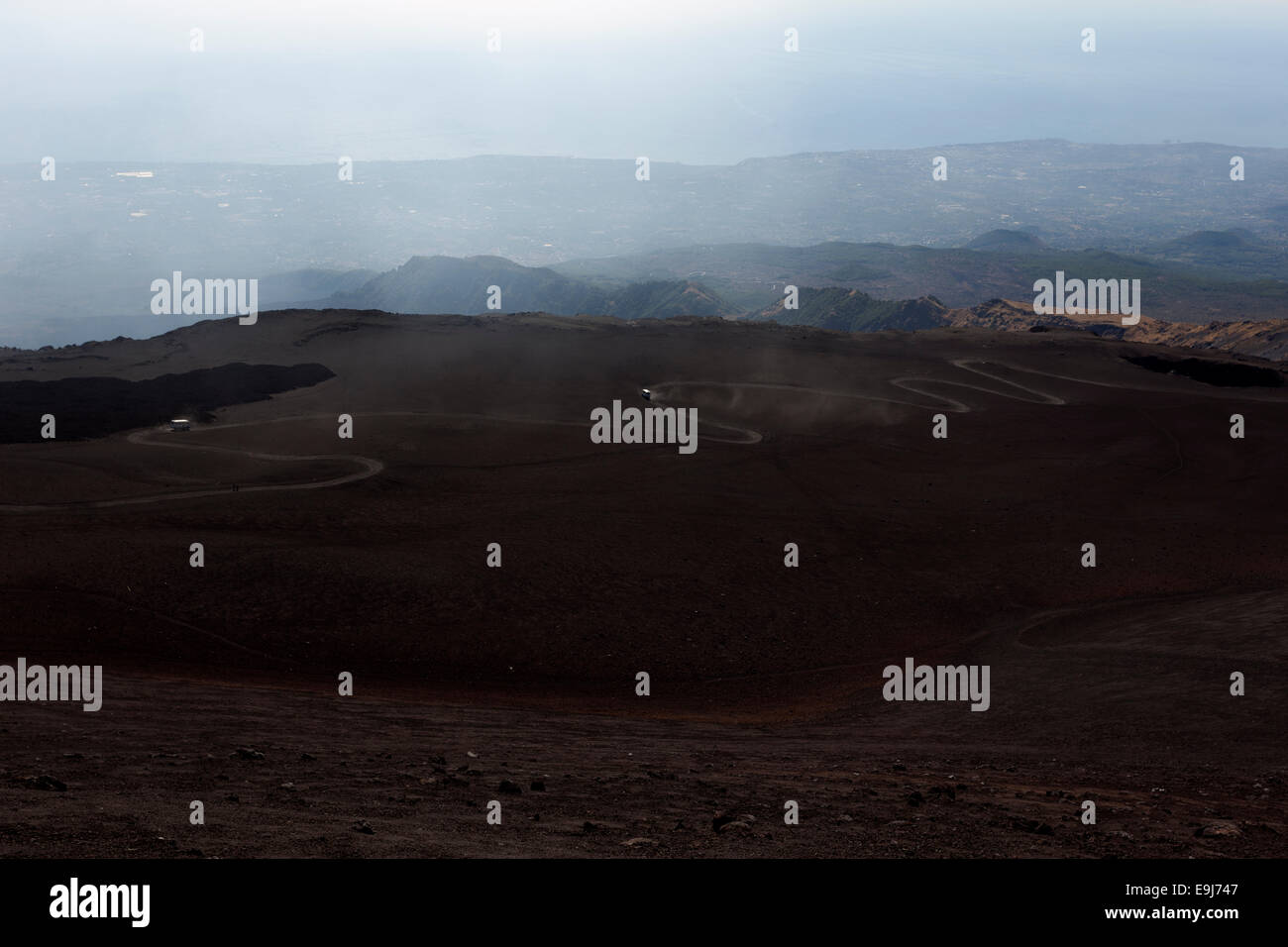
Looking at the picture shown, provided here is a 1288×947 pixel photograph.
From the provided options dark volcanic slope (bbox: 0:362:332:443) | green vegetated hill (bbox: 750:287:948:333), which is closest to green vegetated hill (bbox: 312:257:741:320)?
green vegetated hill (bbox: 750:287:948:333)

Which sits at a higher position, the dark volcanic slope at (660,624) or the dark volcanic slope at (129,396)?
the dark volcanic slope at (129,396)

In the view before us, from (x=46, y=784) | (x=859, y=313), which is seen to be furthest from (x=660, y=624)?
(x=859, y=313)

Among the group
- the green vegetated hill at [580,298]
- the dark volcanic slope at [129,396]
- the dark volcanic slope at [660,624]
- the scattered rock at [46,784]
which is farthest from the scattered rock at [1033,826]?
the green vegetated hill at [580,298]

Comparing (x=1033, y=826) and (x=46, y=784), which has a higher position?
(x=46, y=784)

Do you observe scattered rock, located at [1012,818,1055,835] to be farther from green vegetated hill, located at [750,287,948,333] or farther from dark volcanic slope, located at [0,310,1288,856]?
green vegetated hill, located at [750,287,948,333]

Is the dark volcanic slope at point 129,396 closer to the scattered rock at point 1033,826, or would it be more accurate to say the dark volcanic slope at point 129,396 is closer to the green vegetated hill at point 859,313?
the scattered rock at point 1033,826

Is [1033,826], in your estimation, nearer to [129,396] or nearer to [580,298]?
[129,396]

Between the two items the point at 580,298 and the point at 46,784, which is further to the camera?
the point at 580,298

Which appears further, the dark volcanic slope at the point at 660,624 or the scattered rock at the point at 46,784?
the dark volcanic slope at the point at 660,624

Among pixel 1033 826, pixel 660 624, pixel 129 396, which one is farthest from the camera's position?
pixel 129 396
